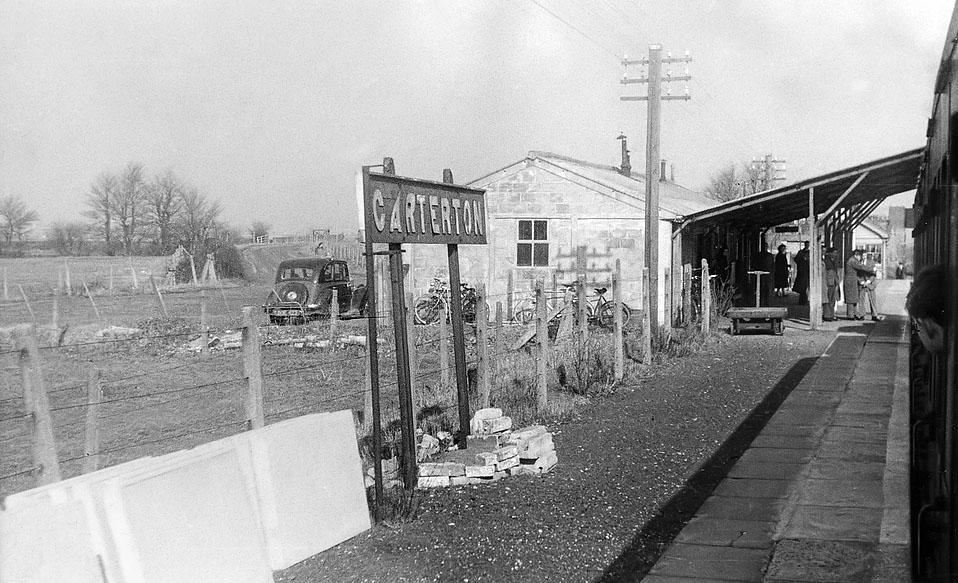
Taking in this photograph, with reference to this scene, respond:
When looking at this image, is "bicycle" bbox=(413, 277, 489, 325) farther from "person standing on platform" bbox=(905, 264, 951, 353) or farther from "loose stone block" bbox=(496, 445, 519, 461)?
"person standing on platform" bbox=(905, 264, 951, 353)

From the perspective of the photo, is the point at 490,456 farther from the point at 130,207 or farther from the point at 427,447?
the point at 130,207

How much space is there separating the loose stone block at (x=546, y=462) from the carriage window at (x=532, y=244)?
16385 mm

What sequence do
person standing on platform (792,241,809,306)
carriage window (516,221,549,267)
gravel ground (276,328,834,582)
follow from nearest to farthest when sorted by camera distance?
gravel ground (276,328,834,582), carriage window (516,221,549,267), person standing on platform (792,241,809,306)

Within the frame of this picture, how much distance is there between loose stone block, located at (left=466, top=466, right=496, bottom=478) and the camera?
7.16 m

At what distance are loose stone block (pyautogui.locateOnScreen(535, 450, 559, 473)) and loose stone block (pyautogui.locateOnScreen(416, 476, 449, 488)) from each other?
88 centimetres

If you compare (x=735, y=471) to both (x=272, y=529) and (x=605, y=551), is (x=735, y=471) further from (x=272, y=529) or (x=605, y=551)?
(x=272, y=529)

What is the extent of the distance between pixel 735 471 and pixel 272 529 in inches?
157

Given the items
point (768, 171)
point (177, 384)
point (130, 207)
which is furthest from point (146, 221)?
point (768, 171)

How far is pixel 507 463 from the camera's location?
734cm

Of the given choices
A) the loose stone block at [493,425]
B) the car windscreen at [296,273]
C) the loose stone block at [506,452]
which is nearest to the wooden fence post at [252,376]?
the loose stone block at [506,452]

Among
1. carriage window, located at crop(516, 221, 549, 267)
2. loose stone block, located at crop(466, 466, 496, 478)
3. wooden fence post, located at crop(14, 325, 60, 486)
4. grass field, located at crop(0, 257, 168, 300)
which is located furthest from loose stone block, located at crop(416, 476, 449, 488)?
carriage window, located at crop(516, 221, 549, 267)

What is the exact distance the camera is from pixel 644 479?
7.41m

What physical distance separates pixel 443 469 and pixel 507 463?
55cm

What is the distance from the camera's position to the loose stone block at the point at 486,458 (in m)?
7.18
